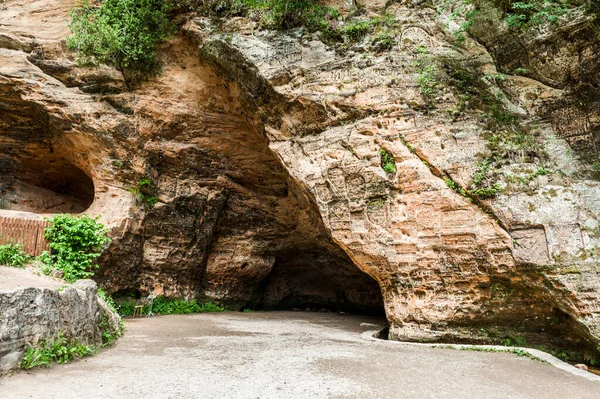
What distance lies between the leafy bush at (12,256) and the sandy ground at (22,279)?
16 centimetres

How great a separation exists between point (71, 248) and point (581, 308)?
10753mm

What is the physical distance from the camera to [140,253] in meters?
11.8

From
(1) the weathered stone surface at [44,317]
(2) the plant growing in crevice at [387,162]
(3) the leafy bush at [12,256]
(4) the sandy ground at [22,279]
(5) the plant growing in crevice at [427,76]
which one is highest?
(5) the plant growing in crevice at [427,76]

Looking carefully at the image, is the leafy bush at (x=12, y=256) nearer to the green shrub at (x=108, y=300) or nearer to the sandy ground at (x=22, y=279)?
the sandy ground at (x=22, y=279)

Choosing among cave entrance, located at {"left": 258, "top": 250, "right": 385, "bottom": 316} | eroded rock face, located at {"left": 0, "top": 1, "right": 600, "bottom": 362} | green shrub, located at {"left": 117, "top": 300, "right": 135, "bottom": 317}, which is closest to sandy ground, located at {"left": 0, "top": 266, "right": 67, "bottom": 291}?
eroded rock face, located at {"left": 0, "top": 1, "right": 600, "bottom": 362}

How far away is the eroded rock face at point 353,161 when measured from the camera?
7027 millimetres

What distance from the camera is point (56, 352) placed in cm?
472

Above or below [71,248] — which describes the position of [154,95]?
above

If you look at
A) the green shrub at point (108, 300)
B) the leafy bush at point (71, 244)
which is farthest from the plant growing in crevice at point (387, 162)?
the leafy bush at point (71, 244)

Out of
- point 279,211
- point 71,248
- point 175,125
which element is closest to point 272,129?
point 175,125

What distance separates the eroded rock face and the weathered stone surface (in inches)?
209

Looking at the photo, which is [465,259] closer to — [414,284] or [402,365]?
[414,284]

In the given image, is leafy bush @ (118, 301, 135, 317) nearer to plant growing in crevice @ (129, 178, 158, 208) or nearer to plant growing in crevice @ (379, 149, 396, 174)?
plant growing in crevice @ (129, 178, 158, 208)

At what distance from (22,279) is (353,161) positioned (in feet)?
22.5
